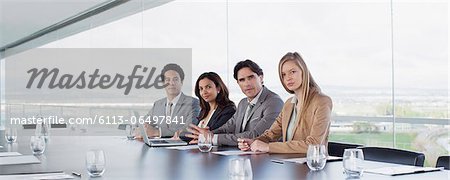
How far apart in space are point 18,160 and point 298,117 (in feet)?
4.63

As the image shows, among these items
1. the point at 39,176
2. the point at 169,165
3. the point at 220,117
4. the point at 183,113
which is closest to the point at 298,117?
the point at 169,165

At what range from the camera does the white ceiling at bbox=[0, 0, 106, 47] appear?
7520 millimetres

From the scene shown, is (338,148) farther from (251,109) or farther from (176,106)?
(176,106)

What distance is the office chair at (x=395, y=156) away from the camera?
8.04 ft

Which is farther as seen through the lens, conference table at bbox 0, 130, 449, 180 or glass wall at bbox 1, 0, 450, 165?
glass wall at bbox 1, 0, 450, 165

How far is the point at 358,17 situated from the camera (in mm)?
4879

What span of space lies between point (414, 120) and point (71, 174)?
3.35 metres

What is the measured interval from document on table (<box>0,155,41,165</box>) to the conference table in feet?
0.13

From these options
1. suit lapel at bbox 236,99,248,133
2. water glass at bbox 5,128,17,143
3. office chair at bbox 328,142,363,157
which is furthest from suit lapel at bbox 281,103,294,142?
water glass at bbox 5,128,17,143

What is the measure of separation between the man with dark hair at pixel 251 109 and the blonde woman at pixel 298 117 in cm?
23

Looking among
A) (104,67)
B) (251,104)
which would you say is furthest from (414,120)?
(104,67)

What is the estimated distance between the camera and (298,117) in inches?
118

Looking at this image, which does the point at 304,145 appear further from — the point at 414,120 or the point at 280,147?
the point at 414,120

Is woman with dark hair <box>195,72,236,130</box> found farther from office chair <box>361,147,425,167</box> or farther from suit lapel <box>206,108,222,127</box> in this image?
office chair <box>361,147,425,167</box>
